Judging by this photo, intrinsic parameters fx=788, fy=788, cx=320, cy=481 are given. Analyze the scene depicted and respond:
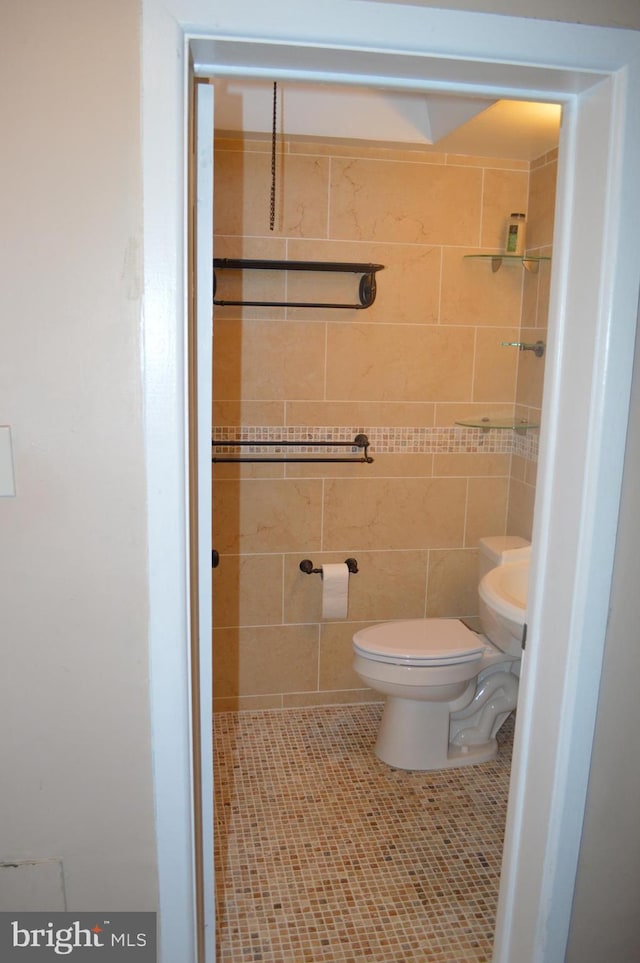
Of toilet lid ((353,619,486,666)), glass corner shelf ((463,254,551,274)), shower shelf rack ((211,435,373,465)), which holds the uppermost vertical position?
glass corner shelf ((463,254,551,274))

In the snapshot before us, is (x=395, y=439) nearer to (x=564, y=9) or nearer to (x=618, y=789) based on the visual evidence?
(x=618, y=789)

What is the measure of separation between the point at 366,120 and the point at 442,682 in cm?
190

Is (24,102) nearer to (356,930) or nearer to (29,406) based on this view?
(29,406)

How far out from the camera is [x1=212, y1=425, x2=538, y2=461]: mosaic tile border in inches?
114

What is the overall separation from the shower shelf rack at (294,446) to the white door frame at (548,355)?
1.47 metres

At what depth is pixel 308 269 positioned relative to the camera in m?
2.79

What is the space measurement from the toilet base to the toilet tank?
53 centimetres

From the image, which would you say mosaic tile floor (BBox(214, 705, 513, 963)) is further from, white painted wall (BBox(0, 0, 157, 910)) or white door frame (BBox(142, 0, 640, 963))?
white painted wall (BBox(0, 0, 157, 910))

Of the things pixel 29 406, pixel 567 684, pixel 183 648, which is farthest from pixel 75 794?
pixel 567 684

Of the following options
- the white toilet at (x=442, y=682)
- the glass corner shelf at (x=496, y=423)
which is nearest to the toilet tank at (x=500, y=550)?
the white toilet at (x=442, y=682)

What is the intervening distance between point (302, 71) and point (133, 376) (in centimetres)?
55

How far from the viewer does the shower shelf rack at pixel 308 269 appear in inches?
107

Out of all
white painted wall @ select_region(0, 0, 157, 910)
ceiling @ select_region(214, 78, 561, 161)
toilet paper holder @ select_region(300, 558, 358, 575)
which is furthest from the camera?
toilet paper holder @ select_region(300, 558, 358, 575)

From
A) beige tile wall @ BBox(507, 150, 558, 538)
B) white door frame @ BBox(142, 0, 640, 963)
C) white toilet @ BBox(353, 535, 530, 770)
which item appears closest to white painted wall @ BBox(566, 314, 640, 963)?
white door frame @ BBox(142, 0, 640, 963)
